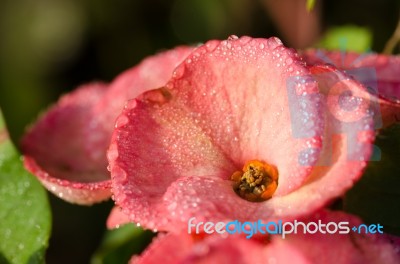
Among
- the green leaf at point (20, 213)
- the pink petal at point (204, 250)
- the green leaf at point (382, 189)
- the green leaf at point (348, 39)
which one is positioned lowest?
the green leaf at point (20, 213)

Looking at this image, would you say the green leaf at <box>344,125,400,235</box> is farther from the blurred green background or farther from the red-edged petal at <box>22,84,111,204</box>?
Answer: the blurred green background

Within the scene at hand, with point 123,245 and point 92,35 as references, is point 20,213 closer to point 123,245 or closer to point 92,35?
point 123,245

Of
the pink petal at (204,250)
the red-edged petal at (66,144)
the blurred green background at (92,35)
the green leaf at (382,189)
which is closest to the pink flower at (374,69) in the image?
the green leaf at (382,189)

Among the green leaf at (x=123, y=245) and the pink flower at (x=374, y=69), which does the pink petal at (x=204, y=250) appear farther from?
the green leaf at (x=123, y=245)

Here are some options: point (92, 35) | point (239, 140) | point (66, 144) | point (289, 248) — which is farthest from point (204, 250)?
point (92, 35)

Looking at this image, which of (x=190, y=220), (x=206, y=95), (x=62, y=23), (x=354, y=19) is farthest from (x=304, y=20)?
(x=190, y=220)

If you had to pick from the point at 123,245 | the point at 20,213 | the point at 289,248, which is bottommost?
the point at 123,245
